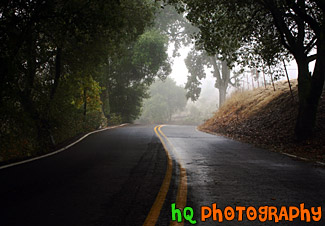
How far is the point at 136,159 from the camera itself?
33.2 feet

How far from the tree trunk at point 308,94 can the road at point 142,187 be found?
11.4 feet

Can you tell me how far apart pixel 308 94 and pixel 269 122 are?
4.81m

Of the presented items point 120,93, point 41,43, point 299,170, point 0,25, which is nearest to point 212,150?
point 299,170

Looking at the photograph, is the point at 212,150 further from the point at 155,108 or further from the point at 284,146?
the point at 155,108

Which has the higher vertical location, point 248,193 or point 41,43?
point 41,43

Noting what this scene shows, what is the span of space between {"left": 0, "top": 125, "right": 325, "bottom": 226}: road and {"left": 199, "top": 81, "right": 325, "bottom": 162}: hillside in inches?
111

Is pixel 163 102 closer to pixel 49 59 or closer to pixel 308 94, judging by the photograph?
pixel 49 59

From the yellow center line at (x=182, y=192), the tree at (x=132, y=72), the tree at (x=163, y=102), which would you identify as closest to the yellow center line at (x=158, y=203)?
the yellow center line at (x=182, y=192)

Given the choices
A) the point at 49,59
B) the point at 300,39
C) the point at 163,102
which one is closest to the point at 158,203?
the point at 300,39

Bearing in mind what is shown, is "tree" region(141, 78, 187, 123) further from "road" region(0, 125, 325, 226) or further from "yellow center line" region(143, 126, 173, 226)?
"yellow center line" region(143, 126, 173, 226)

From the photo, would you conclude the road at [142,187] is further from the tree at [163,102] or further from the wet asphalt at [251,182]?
the tree at [163,102]

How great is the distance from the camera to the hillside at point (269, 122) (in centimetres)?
1292

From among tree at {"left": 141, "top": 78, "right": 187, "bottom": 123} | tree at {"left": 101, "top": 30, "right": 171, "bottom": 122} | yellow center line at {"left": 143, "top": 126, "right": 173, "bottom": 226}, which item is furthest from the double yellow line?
tree at {"left": 141, "top": 78, "right": 187, "bottom": 123}

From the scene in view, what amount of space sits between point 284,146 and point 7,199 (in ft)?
36.4
